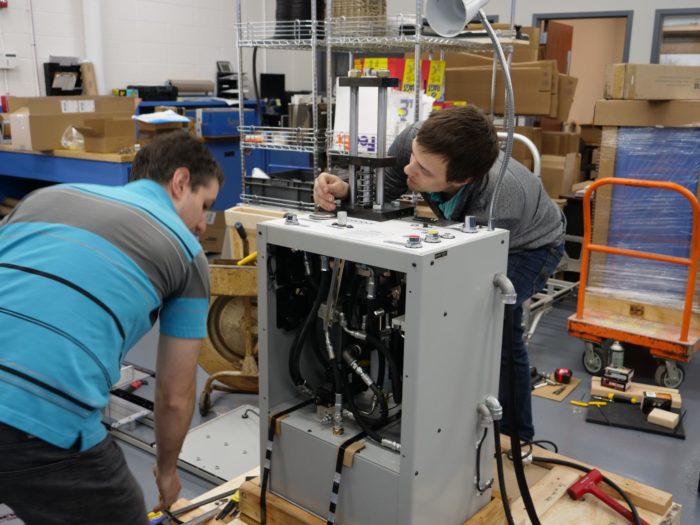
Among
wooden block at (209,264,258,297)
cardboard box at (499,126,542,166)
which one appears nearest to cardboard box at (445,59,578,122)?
cardboard box at (499,126,542,166)

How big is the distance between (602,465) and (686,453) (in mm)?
362

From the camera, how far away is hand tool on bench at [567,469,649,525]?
1763 mm

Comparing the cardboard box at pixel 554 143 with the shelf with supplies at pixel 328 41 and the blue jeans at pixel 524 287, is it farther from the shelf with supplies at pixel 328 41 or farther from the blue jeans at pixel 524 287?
the blue jeans at pixel 524 287

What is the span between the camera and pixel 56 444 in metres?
1.16

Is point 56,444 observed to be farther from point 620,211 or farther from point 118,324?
point 620,211

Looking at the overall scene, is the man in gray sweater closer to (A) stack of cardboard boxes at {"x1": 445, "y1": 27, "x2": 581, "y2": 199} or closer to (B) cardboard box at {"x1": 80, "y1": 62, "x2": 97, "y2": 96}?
(A) stack of cardboard boxes at {"x1": 445, "y1": 27, "x2": 581, "y2": 199}

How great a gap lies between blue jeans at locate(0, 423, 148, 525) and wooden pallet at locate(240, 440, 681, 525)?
419 mm

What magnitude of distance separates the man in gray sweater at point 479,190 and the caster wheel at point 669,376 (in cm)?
136

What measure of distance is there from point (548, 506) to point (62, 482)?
1.20 meters

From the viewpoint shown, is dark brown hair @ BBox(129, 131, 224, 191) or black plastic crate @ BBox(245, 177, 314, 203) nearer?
dark brown hair @ BBox(129, 131, 224, 191)

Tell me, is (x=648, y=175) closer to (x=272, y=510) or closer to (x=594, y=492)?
(x=594, y=492)

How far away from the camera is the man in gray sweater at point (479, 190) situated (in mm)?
1534

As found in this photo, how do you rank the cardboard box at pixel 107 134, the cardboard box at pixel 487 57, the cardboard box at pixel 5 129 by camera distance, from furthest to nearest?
the cardboard box at pixel 5 129 < the cardboard box at pixel 487 57 < the cardboard box at pixel 107 134

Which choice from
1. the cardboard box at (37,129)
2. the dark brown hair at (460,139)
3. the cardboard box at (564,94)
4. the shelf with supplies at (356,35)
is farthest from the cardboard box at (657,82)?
the cardboard box at (37,129)
